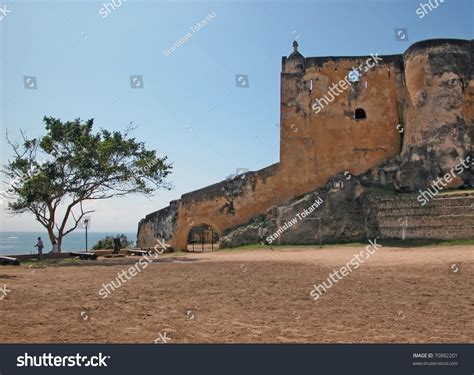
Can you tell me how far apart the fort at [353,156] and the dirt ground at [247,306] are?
10.1m

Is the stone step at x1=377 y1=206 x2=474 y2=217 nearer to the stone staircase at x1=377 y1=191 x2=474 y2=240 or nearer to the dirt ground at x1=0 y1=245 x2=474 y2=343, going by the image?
the stone staircase at x1=377 y1=191 x2=474 y2=240

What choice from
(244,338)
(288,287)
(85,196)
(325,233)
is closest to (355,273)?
(288,287)

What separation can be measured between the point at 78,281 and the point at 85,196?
11.8 meters

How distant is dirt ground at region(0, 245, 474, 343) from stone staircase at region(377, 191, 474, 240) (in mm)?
6316

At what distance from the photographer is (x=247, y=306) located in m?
9.03

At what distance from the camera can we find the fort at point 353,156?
24922 mm

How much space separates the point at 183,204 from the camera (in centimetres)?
2848

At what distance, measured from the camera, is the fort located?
981 inches

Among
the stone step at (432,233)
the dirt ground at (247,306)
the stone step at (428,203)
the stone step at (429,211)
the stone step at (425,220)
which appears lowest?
the dirt ground at (247,306)

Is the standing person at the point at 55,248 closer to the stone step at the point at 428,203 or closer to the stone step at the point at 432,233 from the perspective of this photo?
the stone step at the point at 432,233

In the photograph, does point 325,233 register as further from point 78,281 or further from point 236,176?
point 78,281

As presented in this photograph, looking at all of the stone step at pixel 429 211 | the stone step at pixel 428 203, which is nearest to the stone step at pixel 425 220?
the stone step at pixel 429 211

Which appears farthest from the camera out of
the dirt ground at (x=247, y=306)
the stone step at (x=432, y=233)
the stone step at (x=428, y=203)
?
the stone step at (x=428, y=203)

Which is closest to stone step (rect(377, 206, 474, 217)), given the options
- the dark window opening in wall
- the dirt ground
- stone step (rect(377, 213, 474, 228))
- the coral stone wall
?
stone step (rect(377, 213, 474, 228))
